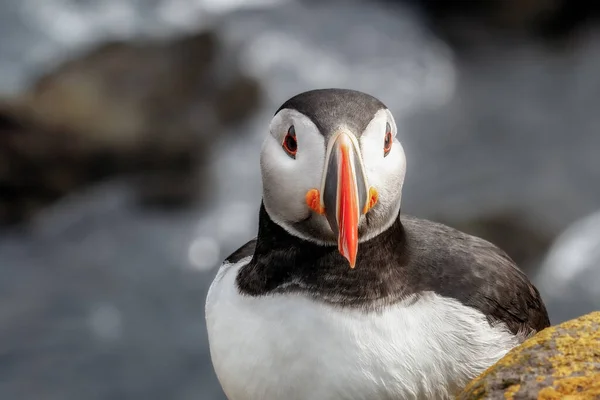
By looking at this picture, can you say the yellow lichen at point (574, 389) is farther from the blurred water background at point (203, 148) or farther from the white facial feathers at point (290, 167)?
the blurred water background at point (203, 148)

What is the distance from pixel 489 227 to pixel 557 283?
1068mm

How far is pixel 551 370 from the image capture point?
2971mm

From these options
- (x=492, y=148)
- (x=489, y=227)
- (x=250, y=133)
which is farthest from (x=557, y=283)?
(x=250, y=133)

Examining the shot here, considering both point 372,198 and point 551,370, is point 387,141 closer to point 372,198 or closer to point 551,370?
point 372,198

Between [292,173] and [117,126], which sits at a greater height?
[292,173]

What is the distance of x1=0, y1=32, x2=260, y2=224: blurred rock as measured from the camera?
1339cm

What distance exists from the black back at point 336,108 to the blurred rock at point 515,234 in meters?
7.77

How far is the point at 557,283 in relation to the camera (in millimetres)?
11562

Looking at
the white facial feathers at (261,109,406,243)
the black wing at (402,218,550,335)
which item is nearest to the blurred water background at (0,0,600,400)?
the black wing at (402,218,550,335)

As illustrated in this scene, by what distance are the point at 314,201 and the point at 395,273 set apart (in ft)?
1.76

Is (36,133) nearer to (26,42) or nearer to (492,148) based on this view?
(26,42)

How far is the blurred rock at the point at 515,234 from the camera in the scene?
37.3 feet

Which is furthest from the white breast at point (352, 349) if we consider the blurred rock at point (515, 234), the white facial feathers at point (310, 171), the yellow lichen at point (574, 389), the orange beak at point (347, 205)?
the blurred rock at point (515, 234)

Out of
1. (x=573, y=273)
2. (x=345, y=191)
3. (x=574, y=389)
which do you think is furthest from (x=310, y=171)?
(x=573, y=273)
